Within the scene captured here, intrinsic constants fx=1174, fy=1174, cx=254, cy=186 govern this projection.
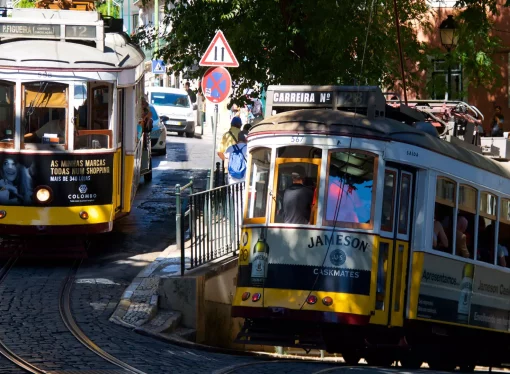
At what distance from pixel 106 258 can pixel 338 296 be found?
229 inches

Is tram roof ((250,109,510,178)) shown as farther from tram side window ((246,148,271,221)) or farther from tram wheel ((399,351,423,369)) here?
tram wheel ((399,351,423,369))

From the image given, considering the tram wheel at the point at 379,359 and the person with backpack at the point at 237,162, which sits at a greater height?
the person with backpack at the point at 237,162

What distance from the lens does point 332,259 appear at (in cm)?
1215

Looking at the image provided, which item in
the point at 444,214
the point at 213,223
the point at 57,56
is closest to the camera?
the point at 444,214

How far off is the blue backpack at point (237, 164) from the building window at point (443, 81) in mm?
7920

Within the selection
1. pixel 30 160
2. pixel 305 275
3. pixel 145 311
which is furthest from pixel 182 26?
pixel 305 275

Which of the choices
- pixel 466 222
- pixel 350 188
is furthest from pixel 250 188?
pixel 466 222

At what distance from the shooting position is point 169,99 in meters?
43.8

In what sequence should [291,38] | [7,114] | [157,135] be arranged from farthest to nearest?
[157,135], [291,38], [7,114]

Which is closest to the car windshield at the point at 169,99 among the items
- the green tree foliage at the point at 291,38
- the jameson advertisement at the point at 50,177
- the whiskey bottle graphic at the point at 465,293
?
the green tree foliage at the point at 291,38

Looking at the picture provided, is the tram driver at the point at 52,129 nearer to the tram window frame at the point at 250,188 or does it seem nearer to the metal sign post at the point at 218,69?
the metal sign post at the point at 218,69

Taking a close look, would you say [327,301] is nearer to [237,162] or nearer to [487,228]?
[487,228]

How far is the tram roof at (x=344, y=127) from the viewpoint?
40.8 ft

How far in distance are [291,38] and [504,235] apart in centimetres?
601
